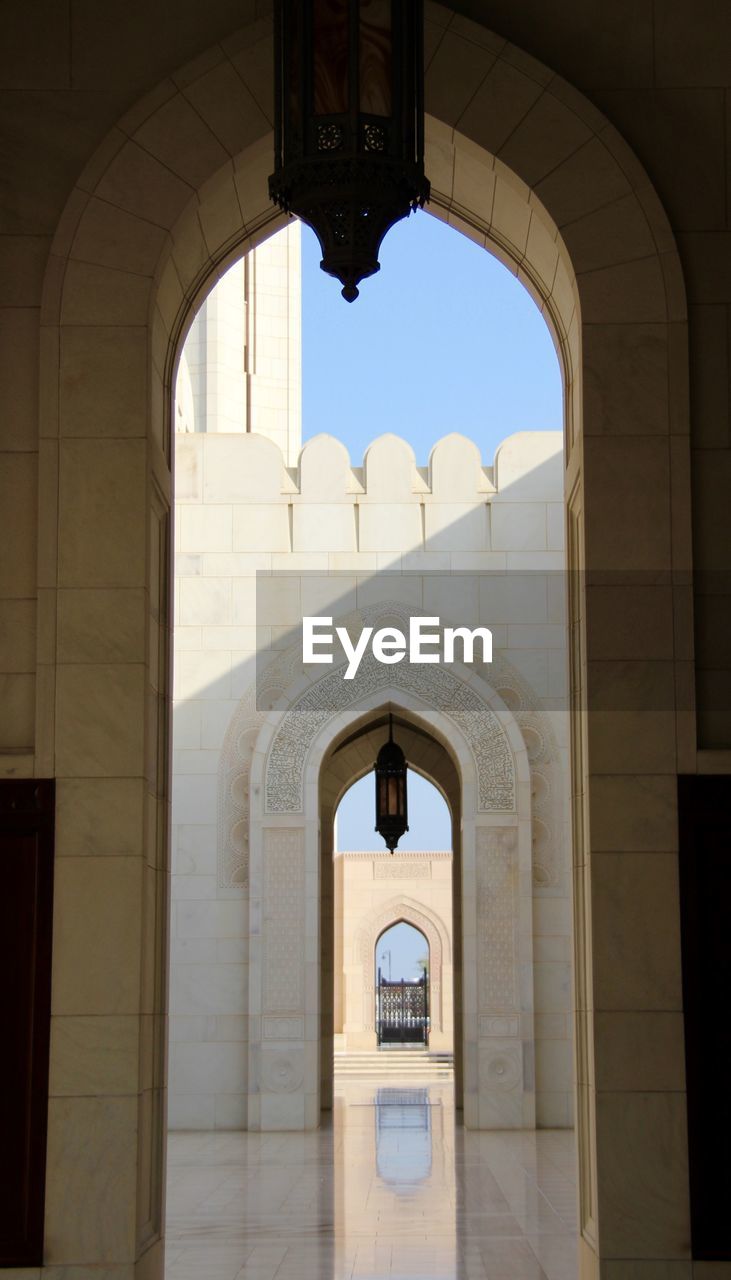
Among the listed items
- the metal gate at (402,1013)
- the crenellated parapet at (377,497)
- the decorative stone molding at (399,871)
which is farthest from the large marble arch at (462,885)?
the metal gate at (402,1013)

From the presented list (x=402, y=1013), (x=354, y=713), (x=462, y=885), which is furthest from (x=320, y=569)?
(x=402, y=1013)

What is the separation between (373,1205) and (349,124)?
16.3ft

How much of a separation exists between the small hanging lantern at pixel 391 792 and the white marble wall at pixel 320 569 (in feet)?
3.03

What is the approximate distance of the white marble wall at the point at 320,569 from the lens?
10.4m

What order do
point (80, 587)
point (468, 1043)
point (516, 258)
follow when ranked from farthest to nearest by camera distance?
point (468, 1043) → point (516, 258) → point (80, 587)

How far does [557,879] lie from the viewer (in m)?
10.3

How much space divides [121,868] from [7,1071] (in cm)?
57

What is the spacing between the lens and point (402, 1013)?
68.2ft

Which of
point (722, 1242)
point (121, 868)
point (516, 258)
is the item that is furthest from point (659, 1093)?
point (516, 258)

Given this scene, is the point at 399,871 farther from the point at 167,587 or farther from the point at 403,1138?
the point at 167,587

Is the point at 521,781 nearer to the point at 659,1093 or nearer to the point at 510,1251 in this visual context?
the point at 510,1251

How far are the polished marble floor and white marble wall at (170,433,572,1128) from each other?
1.51 metres

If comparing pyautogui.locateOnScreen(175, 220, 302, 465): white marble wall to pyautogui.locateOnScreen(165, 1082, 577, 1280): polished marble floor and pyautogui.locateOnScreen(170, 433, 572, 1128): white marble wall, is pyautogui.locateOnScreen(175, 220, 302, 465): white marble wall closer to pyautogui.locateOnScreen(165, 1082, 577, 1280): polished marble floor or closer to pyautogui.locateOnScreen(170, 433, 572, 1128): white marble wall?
pyautogui.locateOnScreen(170, 433, 572, 1128): white marble wall

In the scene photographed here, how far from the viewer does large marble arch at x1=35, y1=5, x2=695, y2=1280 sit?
13.1ft
